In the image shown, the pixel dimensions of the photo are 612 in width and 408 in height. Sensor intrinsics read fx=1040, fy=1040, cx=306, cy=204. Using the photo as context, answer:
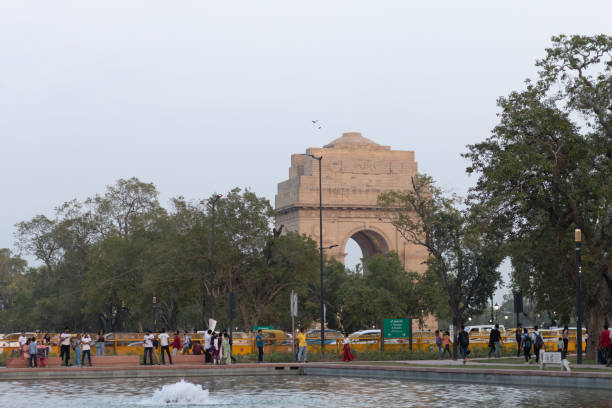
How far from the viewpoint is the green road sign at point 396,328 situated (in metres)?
43.0

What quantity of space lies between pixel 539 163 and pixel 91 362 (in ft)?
58.8

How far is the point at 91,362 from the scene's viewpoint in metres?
38.9

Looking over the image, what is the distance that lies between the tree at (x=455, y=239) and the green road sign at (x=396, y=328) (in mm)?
2370

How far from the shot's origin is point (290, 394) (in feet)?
81.9

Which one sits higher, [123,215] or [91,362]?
[123,215]

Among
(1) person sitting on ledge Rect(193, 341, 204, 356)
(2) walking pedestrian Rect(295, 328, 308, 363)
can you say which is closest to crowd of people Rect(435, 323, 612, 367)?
(2) walking pedestrian Rect(295, 328, 308, 363)

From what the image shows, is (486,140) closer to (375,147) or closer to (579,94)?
(579,94)

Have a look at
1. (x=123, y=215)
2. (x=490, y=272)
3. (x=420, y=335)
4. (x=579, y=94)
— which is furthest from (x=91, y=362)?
(x=123, y=215)

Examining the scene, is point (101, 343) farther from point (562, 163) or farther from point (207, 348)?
point (562, 163)

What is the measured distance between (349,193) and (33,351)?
49.8 metres

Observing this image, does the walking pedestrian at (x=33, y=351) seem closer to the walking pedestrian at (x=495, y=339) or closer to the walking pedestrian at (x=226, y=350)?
the walking pedestrian at (x=226, y=350)

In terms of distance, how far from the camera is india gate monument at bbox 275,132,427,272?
275 ft

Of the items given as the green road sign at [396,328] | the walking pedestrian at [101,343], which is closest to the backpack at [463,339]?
the green road sign at [396,328]

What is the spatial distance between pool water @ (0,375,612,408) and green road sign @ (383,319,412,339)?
12393mm
